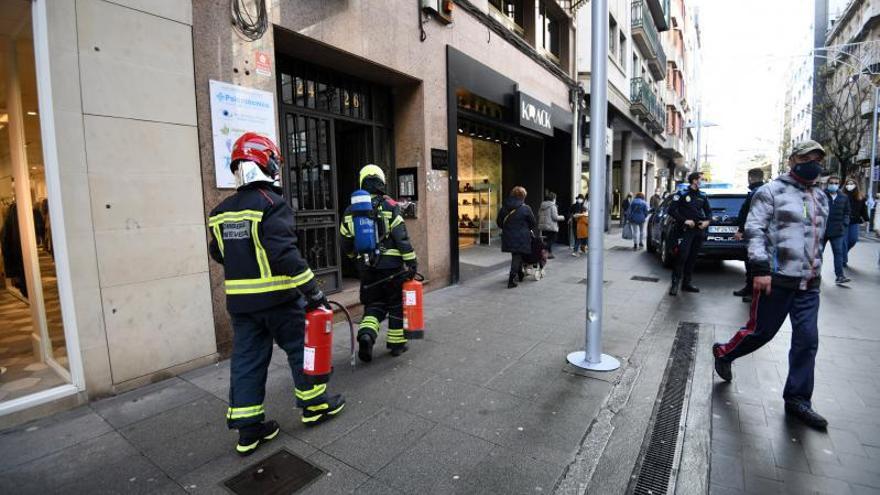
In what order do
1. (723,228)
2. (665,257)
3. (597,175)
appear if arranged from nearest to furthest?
(597,175) < (723,228) < (665,257)

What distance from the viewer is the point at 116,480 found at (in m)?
2.64

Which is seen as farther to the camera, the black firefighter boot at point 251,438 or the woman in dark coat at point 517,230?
the woman in dark coat at point 517,230

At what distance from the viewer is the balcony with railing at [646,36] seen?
62.3 feet

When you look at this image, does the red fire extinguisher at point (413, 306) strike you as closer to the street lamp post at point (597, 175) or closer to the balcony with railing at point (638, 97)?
the street lamp post at point (597, 175)

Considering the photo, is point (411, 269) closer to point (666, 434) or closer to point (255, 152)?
point (255, 152)

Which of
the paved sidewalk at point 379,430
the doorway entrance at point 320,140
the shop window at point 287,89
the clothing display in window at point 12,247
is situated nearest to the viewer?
the paved sidewalk at point 379,430

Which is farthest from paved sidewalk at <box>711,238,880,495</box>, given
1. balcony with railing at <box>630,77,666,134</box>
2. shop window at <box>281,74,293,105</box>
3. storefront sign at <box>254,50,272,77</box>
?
balcony with railing at <box>630,77,666,134</box>

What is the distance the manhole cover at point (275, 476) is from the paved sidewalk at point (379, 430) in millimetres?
67

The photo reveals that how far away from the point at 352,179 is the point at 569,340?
4503 mm

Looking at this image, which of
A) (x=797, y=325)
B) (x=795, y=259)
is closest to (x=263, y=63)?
(x=795, y=259)

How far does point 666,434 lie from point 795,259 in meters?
1.58

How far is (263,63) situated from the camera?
15.6 ft

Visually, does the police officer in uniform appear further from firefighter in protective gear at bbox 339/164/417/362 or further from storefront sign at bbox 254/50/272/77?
storefront sign at bbox 254/50/272/77

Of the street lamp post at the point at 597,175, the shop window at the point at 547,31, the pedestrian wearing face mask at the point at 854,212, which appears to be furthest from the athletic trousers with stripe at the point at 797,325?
the shop window at the point at 547,31
